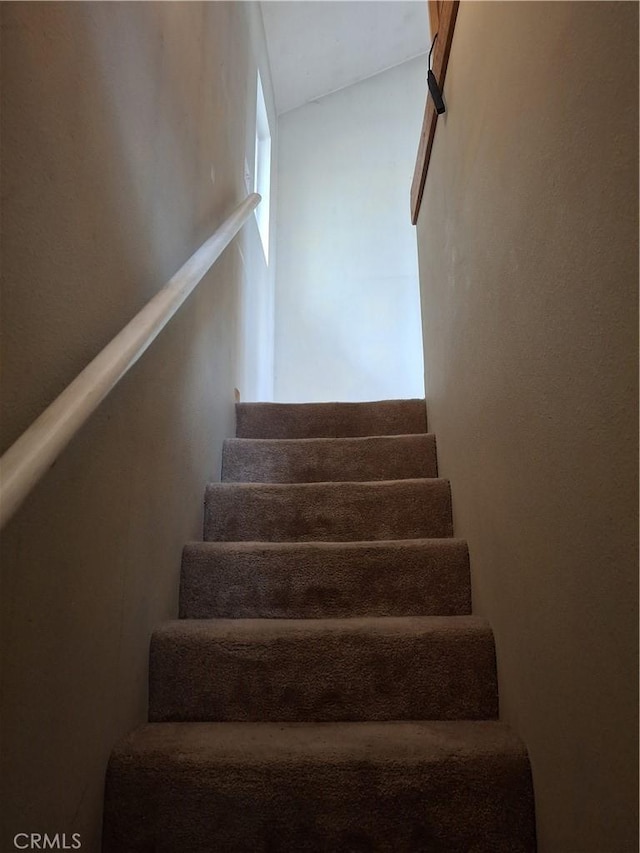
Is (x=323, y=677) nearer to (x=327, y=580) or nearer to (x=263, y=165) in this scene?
(x=327, y=580)

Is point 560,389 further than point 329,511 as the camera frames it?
No

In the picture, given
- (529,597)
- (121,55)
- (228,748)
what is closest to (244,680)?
(228,748)

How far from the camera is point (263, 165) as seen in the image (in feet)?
11.9

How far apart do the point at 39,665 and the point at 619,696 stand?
2.49 ft

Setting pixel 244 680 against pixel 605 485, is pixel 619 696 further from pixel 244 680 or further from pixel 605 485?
pixel 244 680

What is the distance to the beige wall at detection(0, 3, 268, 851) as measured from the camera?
2.36 feet

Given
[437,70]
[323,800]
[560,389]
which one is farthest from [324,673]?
[437,70]

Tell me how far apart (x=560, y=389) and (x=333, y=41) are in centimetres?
396

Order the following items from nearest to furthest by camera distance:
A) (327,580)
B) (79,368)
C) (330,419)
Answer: (79,368) < (327,580) < (330,419)

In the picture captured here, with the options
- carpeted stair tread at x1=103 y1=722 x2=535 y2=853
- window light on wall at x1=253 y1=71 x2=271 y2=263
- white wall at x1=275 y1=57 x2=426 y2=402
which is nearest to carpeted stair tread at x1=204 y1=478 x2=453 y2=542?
carpeted stair tread at x1=103 y1=722 x2=535 y2=853

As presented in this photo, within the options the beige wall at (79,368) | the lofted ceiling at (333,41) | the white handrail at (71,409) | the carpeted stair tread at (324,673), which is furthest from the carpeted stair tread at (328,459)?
the lofted ceiling at (333,41)

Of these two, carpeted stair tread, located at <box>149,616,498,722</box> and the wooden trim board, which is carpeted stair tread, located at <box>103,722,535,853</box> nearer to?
carpeted stair tread, located at <box>149,616,498,722</box>

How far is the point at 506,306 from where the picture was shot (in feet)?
3.43

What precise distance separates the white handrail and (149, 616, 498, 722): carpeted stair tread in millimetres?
662
